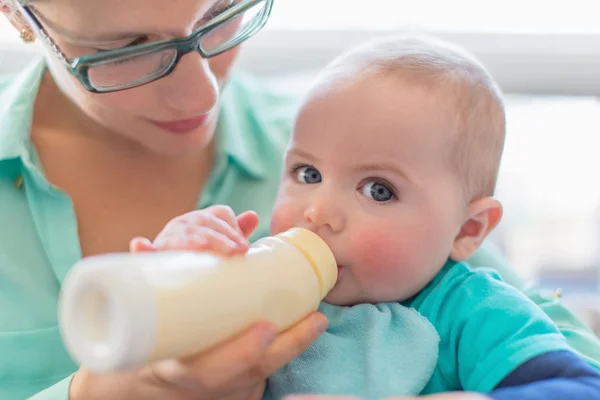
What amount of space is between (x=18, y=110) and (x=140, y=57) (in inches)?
15.6

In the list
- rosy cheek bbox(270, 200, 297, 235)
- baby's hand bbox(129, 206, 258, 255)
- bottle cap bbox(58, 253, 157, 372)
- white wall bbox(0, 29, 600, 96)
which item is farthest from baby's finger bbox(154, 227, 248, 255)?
white wall bbox(0, 29, 600, 96)

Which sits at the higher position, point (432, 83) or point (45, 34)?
point (45, 34)

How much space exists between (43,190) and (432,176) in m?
0.66

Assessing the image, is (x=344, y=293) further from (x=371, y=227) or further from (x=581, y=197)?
(x=581, y=197)

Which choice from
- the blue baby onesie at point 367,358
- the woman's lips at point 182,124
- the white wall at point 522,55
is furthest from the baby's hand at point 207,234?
the white wall at point 522,55

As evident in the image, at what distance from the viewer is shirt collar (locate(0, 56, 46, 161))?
1.32m

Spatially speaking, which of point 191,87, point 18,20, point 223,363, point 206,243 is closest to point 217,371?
point 223,363

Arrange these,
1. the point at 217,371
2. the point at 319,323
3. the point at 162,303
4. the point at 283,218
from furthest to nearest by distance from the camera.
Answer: the point at 283,218 < the point at 319,323 < the point at 217,371 < the point at 162,303

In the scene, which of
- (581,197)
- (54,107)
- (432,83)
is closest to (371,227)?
(432,83)

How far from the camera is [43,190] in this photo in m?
1.30

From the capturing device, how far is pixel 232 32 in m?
1.22

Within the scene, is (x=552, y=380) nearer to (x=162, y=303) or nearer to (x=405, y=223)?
(x=405, y=223)

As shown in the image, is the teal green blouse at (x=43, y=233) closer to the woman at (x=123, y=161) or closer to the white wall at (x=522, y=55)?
the woman at (x=123, y=161)

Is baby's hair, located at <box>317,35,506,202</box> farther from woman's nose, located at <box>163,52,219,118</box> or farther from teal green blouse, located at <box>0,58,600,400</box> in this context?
teal green blouse, located at <box>0,58,600,400</box>
